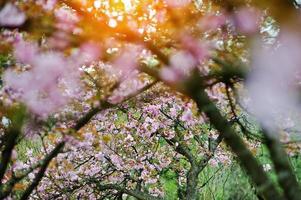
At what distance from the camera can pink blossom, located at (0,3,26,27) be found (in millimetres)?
3838

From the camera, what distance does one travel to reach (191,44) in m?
3.95

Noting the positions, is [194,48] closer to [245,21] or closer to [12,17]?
[245,21]

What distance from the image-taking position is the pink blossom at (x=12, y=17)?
384 cm

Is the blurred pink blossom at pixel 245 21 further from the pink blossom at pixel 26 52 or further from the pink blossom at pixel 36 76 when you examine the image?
the pink blossom at pixel 26 52

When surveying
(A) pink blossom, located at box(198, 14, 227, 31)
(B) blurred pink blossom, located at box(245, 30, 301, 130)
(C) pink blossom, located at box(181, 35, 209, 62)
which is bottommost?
(B) blurred pink blossom, located at box(245, 30, 301, 130)

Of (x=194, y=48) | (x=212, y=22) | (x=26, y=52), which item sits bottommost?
(x=194, y=48)

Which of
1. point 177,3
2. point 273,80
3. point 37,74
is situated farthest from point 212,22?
point 37,74

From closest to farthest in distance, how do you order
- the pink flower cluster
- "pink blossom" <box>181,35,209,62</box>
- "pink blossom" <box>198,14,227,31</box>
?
1. "pink blossom" <box>181,35,209,62</box>
2. the pink flower cluster
3. "pink blossom" <box>198,14,227,31</box>

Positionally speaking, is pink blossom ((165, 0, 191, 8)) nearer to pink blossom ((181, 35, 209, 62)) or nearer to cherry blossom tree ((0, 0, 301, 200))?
cherry blossom tree ((0, 0, 301, 200))

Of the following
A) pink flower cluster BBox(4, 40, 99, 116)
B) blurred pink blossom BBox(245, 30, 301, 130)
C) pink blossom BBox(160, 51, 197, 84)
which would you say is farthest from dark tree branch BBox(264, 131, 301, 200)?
pink flower cluster BBox(4, 40, 99, 116)

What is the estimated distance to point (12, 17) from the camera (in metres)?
3.92

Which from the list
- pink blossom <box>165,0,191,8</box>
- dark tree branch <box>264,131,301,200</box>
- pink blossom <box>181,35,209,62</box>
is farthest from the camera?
pink blossom <box>165,0,191,8</box>

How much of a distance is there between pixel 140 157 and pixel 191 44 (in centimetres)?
888

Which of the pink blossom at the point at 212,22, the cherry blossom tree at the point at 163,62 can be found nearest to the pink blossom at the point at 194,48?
the cherry blossom tree at the point at 163,62
